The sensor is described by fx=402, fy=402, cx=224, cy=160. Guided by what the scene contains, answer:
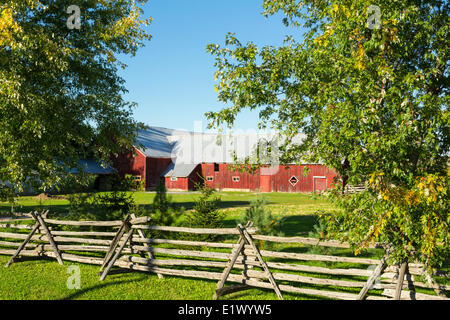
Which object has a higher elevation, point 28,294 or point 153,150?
point 153,150

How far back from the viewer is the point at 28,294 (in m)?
8.48

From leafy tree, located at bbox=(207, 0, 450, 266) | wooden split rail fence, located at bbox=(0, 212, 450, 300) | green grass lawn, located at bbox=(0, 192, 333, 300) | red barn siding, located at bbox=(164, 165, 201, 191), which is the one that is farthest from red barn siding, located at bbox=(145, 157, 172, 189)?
leafy tree, located at bbox=(207, 0, 450, 266)

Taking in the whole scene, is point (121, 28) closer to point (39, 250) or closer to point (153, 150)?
point (39, 250)

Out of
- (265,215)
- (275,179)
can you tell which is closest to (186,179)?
(275,179)

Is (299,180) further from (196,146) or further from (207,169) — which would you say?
(196,146)

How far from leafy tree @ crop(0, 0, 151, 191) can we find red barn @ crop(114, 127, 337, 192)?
78.1 ft

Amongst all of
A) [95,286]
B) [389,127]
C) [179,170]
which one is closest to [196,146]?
[179,170]

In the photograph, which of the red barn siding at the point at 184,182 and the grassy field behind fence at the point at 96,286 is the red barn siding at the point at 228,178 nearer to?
the red barn siding at the point at 184,182

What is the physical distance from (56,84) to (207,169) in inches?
1156

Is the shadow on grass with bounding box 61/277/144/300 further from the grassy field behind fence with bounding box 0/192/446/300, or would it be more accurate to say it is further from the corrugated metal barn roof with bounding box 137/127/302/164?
the corrugated metal barn roof with bounding box 137/127/302/164

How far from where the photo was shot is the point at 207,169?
1746 inches

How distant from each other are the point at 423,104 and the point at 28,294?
8.56 metres

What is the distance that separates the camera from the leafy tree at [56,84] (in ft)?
42.0

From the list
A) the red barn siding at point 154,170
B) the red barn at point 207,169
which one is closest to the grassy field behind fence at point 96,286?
the red barn at point 207,169
